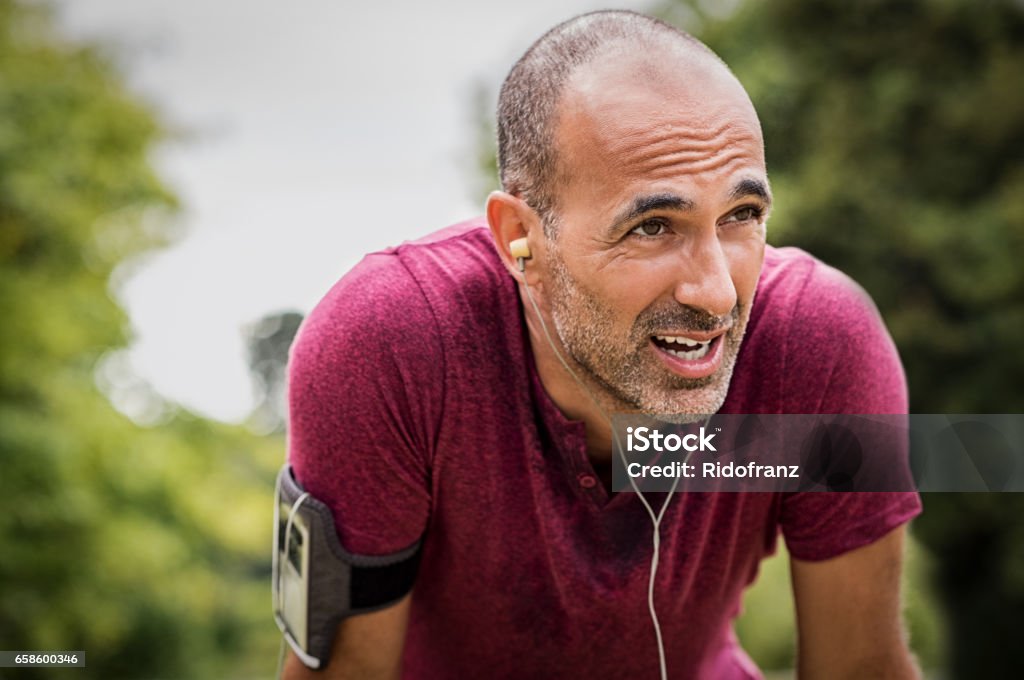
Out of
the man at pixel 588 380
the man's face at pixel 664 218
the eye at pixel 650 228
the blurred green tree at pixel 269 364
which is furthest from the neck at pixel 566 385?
the blurred green tree at pixel 269 364

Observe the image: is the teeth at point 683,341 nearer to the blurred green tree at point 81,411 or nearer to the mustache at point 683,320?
the mustache at point 683,320

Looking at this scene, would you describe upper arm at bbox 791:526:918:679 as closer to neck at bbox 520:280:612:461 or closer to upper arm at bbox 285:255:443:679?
neck at bbox 520:280:612:461

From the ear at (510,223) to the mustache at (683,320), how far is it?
0.74 feet

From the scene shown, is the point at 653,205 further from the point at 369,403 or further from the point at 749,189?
the point at 369,403

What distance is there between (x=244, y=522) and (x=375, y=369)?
20.7 feet

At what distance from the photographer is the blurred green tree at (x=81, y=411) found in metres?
6.09

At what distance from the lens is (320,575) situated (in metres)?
1.65

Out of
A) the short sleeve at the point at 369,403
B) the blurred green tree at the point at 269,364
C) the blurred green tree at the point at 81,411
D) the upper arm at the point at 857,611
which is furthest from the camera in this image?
the blurred green tree at the point at 81,411

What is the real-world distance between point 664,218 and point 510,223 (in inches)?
11.3

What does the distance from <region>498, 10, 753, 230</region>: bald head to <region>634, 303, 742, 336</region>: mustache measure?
219 mm

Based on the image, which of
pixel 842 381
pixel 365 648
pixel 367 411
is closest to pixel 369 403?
pixel 367 411

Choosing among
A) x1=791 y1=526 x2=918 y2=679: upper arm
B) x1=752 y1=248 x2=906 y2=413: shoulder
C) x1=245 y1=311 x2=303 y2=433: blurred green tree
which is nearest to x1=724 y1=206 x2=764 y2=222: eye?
x1=752 y1=248 x2=906 y2=413: shoulder

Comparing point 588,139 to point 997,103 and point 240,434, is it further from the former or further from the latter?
point 997,103

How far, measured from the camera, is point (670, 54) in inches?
58.4
